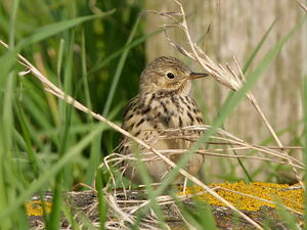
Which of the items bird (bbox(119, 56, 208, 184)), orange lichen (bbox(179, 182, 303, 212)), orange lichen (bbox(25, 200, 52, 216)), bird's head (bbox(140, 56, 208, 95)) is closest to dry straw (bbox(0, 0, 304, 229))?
orange lichen (bbox(179, 182, 303, 212))

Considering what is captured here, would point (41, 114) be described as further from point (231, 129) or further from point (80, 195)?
point (80, 195)

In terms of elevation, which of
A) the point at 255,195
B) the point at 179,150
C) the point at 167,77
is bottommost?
the point at 255,195

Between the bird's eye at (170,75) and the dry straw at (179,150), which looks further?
the bird's eye at (170,75)

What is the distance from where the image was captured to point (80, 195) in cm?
368

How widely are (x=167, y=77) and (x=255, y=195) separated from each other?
2.03 metres

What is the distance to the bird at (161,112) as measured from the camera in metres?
4.52

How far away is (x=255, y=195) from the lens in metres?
3.61

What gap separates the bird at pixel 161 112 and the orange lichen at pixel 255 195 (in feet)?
1.98

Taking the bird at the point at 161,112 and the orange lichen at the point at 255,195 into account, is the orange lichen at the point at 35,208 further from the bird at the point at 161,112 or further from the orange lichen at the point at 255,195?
the bird at the point at 161,112

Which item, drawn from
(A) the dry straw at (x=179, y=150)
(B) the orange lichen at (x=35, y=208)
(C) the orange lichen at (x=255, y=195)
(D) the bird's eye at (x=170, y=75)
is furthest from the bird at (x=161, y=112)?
(B) the orange lichen at (x=35, y=208)

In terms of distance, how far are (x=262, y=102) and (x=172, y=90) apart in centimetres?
112

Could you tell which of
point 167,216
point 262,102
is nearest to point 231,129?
point 262,102

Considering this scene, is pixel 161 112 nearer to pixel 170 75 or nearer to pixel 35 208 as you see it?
pixel 170 75

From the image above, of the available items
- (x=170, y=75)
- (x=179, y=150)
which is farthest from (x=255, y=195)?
(x=170, y=75)
